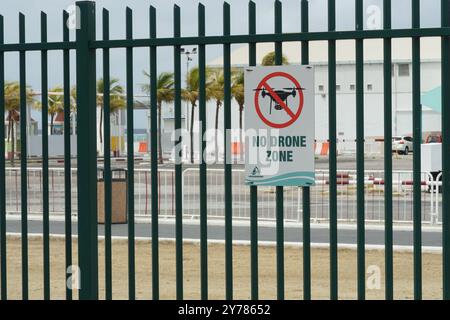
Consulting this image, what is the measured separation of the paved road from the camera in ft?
48.9

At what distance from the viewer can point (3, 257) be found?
6961 mm

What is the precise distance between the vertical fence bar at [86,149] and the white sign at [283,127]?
4.01ft

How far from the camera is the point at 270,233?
16.1 meters

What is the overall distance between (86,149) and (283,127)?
149 cm

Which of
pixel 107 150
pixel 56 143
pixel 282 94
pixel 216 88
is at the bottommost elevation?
pixel 107 150

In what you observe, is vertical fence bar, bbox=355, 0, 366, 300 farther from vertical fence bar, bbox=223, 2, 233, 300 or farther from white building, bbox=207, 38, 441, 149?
white building, bbox=207, 38, 441, 149

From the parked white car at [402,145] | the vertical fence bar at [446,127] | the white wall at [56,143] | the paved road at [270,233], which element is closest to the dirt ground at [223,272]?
the paved road at [270,233]

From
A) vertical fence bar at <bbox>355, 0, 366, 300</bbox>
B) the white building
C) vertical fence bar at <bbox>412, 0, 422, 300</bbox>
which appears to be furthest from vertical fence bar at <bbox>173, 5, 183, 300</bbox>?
the white building

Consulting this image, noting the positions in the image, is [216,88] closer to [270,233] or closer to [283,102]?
[270,233]

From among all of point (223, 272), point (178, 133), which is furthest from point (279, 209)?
point (223, 272)

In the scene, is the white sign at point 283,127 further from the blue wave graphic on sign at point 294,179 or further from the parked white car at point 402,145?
the parked white car at point 402,145

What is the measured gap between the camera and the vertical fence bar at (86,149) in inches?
256
